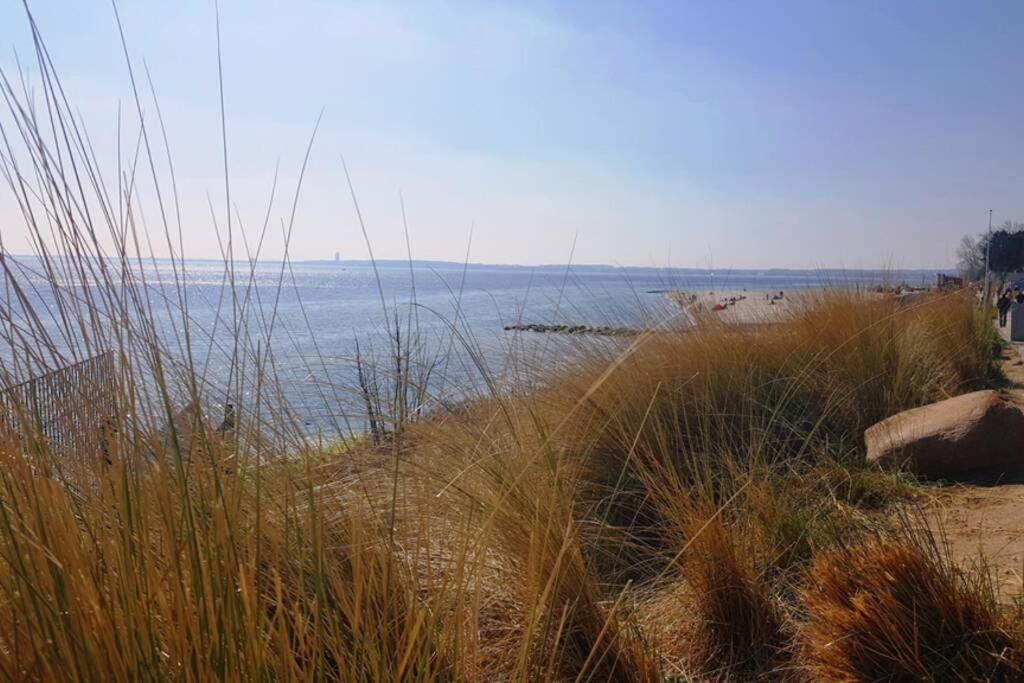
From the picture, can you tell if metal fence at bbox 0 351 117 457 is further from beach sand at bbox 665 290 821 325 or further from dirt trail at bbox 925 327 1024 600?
beach sand at bbox 665 290 821 325

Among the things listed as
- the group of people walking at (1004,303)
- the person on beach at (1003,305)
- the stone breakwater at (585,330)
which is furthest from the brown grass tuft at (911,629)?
the person on beach at (1003,305)

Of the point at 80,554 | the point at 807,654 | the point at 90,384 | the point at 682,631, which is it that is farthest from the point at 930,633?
the point at 90,384

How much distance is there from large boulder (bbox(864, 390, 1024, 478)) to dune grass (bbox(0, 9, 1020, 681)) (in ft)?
0.64

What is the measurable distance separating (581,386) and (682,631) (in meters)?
1.65

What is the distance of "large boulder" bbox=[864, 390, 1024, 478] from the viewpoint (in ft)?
12.0

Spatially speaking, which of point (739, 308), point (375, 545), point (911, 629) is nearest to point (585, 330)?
point (739, 308)

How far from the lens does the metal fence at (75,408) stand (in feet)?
4.69

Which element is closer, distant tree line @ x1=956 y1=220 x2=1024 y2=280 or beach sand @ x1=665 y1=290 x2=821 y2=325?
beach sand @ x1=665 y1=290 x2=821 y2=325

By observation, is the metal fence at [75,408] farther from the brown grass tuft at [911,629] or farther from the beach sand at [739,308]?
the beach sand at [739,308]

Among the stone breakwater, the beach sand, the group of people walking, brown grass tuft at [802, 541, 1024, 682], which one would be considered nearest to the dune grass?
brown grass tuft at [802, 541, 1024, 682]

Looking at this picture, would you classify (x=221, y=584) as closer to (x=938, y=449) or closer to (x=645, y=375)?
(x=645, y=375)

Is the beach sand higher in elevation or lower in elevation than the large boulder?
higher

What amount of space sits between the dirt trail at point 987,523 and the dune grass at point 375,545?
222mm

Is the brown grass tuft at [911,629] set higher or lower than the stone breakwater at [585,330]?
lower
